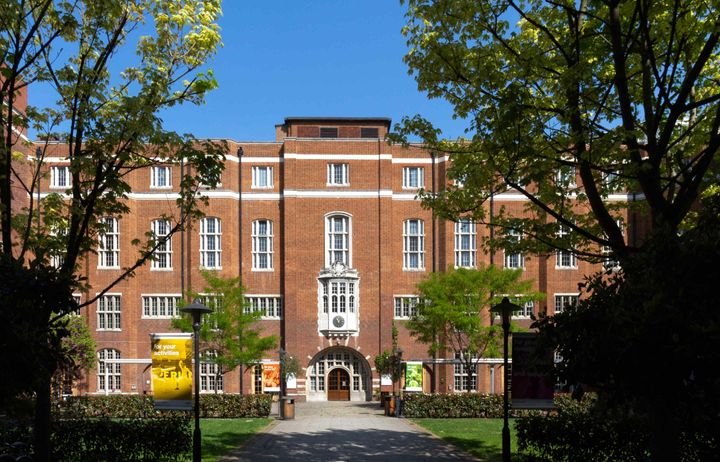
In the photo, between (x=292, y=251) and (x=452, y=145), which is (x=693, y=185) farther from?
(x=292, y=251)

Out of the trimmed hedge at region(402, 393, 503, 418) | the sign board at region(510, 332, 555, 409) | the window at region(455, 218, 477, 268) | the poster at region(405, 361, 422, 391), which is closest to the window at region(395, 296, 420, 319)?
the window at region(455, 218, 477, 268)

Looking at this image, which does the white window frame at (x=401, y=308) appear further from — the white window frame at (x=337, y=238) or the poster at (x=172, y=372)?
the poster at (x=172, y=372)

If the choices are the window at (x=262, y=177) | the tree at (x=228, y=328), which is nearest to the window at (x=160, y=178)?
the window at (x=262, y=177)

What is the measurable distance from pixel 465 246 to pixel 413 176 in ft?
16.7

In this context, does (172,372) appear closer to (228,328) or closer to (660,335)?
(660,335)

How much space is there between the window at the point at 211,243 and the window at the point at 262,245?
2.00 m

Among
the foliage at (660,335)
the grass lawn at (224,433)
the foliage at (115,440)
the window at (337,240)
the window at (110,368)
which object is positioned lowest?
the window at (110,368)

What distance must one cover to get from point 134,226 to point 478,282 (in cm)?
2030

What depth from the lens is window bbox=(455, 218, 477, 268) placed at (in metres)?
42.7

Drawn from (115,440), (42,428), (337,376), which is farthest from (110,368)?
(42,428)

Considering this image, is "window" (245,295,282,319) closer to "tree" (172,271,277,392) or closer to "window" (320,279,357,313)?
"window" (320,279,357,313)

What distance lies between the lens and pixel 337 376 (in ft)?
141

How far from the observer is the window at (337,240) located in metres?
42.4

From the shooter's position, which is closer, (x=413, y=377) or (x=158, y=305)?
(x=413, y=377)
